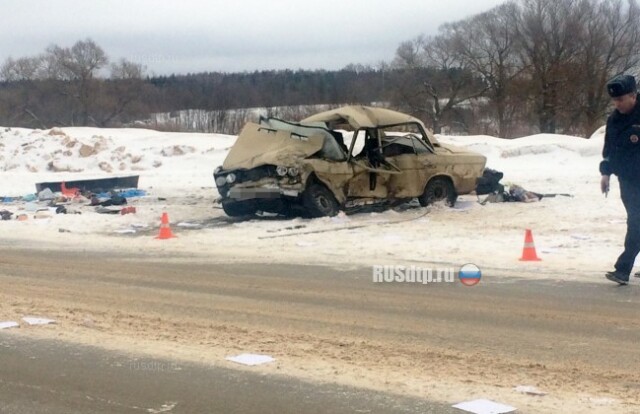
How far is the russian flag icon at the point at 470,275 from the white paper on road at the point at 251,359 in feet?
11.8

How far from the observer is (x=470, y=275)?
9.66 m

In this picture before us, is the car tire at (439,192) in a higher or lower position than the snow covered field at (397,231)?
higher

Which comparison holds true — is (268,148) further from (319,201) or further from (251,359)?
(251,359)

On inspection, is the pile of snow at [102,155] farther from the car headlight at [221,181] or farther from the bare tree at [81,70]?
the bare tree at [81,70]

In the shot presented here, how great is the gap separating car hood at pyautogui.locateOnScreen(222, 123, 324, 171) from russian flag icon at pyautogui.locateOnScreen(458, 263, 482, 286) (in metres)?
5.11

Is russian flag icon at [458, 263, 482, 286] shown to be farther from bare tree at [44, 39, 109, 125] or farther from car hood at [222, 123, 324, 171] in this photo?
bare tree at [44, 39, 109, 125]

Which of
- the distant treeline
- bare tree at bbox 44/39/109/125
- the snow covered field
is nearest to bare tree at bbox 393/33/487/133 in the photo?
the distant treeline

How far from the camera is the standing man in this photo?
26.9 ft

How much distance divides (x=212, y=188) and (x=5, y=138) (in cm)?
1722

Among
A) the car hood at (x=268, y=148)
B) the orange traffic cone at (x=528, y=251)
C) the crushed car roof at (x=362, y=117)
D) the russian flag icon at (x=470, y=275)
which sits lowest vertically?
the russian flag icon at (x=470, y=275)

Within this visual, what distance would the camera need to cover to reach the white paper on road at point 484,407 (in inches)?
190

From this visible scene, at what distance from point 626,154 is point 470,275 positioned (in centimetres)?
224

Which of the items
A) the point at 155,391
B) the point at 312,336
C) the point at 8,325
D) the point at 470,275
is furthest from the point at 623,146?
the point at 8,325

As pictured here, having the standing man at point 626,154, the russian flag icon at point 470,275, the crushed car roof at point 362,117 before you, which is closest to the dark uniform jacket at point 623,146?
the standing man at point 626,154
